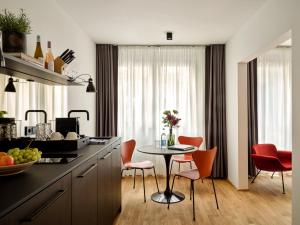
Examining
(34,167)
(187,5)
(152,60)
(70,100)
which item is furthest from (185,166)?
(34,167)

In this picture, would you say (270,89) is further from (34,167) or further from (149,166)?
(34,167)

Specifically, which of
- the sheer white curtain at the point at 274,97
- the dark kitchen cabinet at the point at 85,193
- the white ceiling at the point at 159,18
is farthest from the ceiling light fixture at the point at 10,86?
the sheer white curtain at the point at 274,97

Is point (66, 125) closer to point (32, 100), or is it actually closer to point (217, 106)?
point (32, 100)

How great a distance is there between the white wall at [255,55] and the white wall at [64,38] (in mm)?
2540

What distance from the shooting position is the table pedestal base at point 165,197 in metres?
3.54

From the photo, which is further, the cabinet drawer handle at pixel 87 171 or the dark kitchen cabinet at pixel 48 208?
the cabinet drawer handle at pixel 87 171

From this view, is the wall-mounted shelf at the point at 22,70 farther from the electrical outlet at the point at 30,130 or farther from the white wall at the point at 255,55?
the white wall at the point at 255,55

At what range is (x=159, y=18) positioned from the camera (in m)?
3.48

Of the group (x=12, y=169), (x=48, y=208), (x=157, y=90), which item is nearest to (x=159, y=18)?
(x=157, y=90)

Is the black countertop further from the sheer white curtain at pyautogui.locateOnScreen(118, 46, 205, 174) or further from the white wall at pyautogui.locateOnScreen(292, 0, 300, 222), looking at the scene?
the sheer white curtain at pyautogui.locateOnScreen(118, 46, 205, 174)

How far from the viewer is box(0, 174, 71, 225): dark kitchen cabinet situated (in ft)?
3.24

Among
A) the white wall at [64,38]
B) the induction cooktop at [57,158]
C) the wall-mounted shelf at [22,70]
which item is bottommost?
the induction cooktop at [57,158]

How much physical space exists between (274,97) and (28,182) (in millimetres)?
4961

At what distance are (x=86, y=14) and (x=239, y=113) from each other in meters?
2.81
